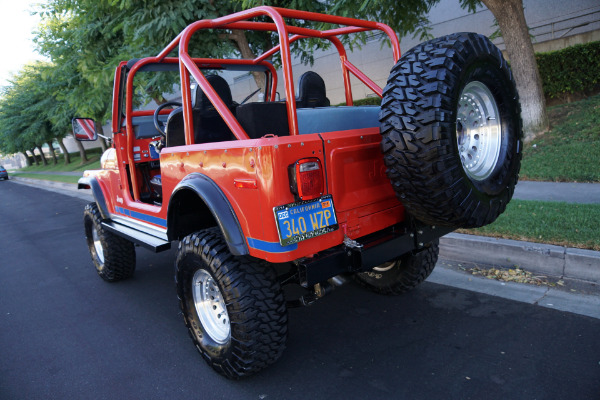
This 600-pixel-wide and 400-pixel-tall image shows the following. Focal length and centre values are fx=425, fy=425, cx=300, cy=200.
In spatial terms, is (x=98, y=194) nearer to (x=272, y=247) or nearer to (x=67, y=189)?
(x=272, y=247)

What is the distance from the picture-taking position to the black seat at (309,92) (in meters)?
3.69

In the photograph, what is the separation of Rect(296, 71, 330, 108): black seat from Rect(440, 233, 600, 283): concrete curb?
→ 1.99m

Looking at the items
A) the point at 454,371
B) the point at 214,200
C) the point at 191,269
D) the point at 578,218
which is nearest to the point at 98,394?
the point at 191,269

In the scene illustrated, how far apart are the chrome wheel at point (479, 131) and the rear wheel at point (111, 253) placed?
141 inches

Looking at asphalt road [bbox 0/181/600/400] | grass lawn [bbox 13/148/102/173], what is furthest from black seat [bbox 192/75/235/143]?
grass lawn [bbox 13/148/102/173]

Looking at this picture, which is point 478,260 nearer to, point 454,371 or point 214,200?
point 454,371

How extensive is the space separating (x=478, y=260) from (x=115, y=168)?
3.81 meters

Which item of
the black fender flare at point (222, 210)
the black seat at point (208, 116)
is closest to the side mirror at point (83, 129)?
the black seat at point (208, 116)

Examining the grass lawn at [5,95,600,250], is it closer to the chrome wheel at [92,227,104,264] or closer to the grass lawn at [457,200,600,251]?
the grass lawn at [457,200,600,251]

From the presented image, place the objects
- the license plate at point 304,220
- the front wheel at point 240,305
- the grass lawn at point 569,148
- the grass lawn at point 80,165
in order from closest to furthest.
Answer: the license plate at point 304,220, the front wheel at point 240,305, the grass lawn at point 569,148, the grass lawn at point 80,165

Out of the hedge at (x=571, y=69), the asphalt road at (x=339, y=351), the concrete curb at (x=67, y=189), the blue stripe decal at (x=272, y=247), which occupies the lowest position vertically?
the concrete curb at (x=67, y=189)

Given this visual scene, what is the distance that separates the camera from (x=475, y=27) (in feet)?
43.0

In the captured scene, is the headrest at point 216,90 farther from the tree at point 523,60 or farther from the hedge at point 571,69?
the hedge at point 571,69

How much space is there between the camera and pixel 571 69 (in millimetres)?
9336
